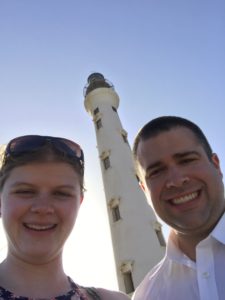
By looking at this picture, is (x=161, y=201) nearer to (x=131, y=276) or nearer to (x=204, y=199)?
(x=204, y=199)

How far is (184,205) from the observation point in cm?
280

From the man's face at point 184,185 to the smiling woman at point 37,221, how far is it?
0.82m

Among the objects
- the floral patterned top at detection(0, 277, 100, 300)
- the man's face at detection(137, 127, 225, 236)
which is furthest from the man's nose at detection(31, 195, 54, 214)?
the man's face at detection(137, 127, 225, 236)

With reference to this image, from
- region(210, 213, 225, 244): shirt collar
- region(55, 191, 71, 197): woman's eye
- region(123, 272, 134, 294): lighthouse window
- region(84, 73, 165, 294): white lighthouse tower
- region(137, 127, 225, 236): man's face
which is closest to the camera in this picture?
region(55, 191, 71, 197): woman's eye

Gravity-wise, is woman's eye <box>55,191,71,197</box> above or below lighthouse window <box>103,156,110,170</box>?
below

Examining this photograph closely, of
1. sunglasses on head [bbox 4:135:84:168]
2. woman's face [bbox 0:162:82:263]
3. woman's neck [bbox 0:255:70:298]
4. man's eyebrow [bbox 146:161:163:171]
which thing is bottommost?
woman's neck [bbox 0:255:70:298]

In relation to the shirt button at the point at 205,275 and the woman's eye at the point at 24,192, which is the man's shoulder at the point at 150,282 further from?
the woman's eye at the point at 24,192

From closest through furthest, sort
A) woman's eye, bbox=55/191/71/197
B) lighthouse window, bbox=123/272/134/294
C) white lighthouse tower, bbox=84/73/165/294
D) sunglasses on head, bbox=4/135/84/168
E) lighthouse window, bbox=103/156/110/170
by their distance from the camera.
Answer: woman's eye, bbox=55/191/71/197, sunglasses on head, bbox=4/135/84/168, lighthouse window, bbox=123/272/134/294, white lighthouse tower, bbox=84/73/165/294, lighthouse window, bbox=103/156/110/170

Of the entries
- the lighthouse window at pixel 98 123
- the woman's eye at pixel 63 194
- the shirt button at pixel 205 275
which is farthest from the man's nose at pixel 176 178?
the lighthouse window at pixel 98 123

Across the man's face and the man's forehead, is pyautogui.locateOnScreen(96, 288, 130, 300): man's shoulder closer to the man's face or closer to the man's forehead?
the man's face

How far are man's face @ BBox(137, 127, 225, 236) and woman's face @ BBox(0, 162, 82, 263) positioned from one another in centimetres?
92

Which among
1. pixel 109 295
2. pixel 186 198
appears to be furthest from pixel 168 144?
pixel 109 295

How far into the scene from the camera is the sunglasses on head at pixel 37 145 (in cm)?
236

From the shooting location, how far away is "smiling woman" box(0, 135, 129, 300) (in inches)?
81.9
